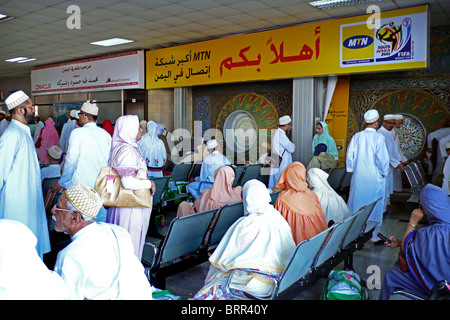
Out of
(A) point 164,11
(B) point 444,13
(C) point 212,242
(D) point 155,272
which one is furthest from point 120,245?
(B) point 444,13

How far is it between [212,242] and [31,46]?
9.01m

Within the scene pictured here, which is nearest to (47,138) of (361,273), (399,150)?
(399,150)

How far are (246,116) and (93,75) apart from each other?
16.5 ft

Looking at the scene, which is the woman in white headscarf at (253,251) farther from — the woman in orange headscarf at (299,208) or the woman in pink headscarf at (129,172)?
the woman in pink headscarf at (129,172)

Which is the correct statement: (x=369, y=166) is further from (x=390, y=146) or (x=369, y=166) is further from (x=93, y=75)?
(x=93, y=75)

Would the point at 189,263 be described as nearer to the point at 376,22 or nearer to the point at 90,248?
the point at 90,248

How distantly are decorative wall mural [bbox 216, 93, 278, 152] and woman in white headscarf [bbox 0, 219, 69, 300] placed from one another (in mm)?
7606

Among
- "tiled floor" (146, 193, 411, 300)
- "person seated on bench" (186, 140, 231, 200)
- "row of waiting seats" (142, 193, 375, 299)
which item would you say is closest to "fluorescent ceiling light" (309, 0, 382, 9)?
"person seated on bench" (186, 140, 231, 200)

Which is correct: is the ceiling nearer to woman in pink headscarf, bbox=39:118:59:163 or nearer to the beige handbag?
woman in pink headscarf, bbox=39:118:59:163

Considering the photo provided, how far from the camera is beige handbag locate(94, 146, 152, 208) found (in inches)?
111

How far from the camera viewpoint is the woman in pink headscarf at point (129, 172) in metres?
2.85

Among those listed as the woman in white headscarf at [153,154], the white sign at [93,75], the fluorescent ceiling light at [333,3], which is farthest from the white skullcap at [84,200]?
the white sign at [93,75]
